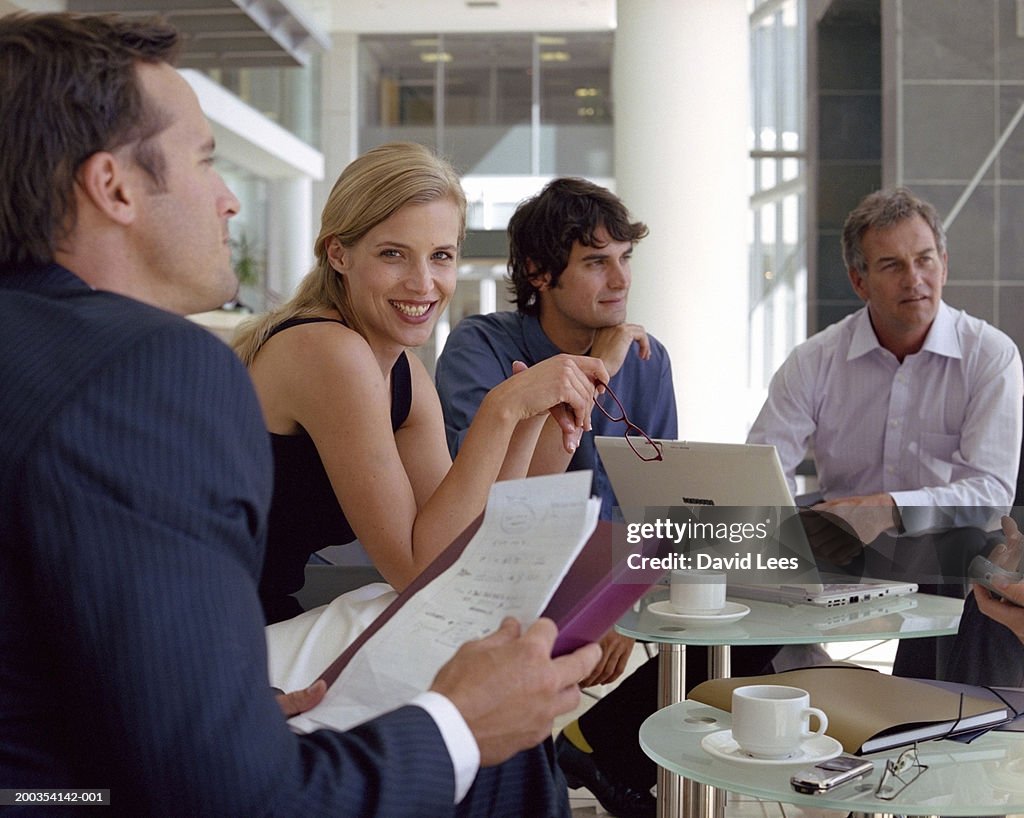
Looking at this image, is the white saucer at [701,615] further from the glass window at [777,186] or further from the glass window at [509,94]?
the glass window at [509,94]

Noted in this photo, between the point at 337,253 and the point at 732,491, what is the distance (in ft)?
2.74

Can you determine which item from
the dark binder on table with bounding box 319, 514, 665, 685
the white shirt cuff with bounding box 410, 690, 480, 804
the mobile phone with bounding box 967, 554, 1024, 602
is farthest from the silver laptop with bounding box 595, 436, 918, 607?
the white shirt cuff with bounding box 410, 690, 480, 804

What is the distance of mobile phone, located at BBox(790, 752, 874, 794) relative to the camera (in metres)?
1.32

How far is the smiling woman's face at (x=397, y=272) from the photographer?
2.09m

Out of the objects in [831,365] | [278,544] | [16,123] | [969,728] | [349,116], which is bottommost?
[969,728]

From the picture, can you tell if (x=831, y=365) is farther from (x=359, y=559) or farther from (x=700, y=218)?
(x=700, y=218)

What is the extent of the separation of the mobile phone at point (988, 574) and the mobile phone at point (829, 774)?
60cm

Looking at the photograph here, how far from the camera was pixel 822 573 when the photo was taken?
2293 millimetres

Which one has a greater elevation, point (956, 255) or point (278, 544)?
point (956, 255)

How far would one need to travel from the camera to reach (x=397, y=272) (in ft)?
6.87

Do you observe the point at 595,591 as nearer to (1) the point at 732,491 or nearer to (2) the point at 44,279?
(2) the point at 44,279

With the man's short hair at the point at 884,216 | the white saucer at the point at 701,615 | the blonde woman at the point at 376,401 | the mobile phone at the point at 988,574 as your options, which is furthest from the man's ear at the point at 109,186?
the man's short hair at the point at 884,216

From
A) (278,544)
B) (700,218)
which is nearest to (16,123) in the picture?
(278,544)

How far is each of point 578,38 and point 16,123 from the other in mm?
13792
